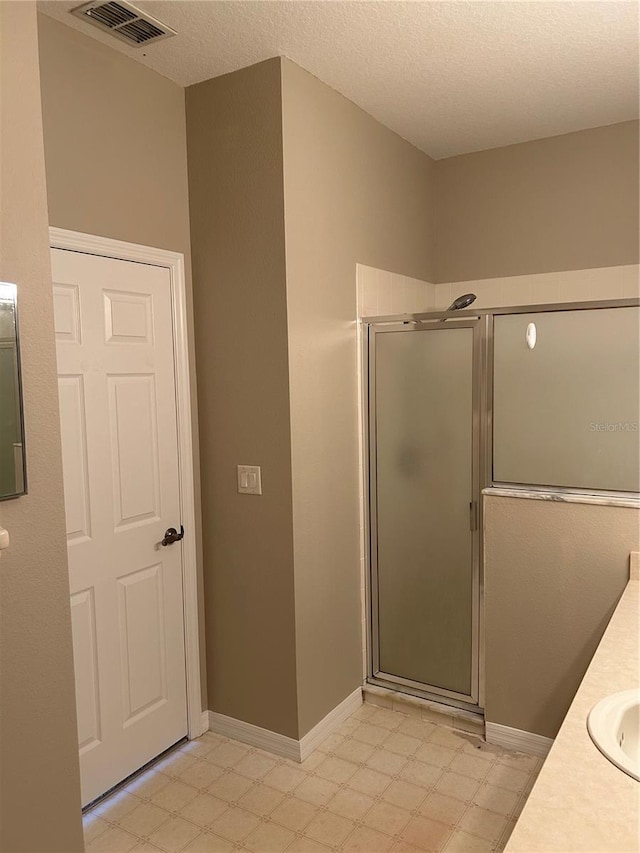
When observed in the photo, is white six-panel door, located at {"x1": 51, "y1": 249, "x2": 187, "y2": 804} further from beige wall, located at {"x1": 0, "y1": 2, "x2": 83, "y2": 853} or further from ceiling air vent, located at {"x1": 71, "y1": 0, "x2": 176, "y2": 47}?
ceiling air vent, located at {"x1": 71, "y1": 0, "x2": 176, "y2": 47}

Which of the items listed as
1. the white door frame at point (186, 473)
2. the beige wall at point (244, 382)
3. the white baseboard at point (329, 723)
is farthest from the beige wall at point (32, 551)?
the white baseboard at point (329, 723)

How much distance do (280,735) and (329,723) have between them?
251 millimetres

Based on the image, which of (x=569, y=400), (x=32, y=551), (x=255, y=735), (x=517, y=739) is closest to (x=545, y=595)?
(x=517, y=739)

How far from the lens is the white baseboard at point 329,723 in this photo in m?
2.67

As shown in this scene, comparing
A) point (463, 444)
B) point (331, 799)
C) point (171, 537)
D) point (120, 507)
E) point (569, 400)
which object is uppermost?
point (569, 400)

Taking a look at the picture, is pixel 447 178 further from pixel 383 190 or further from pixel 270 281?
pixel 270 281

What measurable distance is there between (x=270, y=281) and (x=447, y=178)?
5.44 ft

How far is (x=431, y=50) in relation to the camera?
7.99 feet

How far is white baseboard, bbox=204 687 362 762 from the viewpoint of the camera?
266cm

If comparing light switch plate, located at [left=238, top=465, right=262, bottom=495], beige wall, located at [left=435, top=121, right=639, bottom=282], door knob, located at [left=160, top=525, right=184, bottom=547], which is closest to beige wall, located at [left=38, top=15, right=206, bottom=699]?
light switch plate, located at [left=238, top=465, right=262, bottom=495]

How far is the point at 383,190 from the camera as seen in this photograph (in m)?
3.18

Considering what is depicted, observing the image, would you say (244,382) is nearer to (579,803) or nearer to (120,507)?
(120,507)

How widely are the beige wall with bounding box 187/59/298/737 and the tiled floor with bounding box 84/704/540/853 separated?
239 millimetres

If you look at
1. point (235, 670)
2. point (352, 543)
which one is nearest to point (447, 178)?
point (352, 543)
